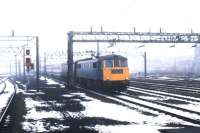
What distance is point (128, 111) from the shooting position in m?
18.2

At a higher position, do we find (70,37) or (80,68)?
(70,37)

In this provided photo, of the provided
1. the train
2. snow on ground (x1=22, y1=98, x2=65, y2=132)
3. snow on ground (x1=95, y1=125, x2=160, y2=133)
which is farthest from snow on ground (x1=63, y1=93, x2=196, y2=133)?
the train

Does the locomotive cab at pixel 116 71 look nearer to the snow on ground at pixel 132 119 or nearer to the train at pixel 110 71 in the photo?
the train at pixel 110 71

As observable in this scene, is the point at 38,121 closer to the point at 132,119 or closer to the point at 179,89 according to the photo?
the point at 132,119

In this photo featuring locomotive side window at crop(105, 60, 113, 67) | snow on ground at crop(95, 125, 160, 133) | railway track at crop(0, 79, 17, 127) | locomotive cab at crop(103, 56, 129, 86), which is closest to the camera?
snow on ground at crop(95, 125, 160, 133)

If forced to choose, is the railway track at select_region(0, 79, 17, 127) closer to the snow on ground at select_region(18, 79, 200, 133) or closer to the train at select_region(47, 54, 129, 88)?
the snow on ground at select_region(18, 79, 200, 133)

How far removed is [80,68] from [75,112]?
24.7 meters

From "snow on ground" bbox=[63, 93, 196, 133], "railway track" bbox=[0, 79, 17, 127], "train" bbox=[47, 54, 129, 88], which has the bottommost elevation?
"railway track" bbox=[0, 79, 17, 127]

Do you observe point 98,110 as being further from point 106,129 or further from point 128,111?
point 106,129

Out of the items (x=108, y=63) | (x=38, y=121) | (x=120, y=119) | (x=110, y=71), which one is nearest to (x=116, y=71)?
(x=110, y=71)

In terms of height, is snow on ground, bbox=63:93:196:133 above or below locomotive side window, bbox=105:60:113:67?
below

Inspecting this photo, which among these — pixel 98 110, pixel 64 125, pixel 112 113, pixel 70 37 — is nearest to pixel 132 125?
pixel 64 125

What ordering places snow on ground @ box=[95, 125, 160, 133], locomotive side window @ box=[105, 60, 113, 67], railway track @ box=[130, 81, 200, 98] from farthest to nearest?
1. locomotive side window @ box=[105, 60, 113, 67]
2. railway track @ box=[130, 81, 200, 98]
3. snow on ground @ box=[95, 125, 160, 133]

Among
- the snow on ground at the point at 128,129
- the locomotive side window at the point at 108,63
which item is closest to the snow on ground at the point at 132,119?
the snow on ground at the point at 128,129
